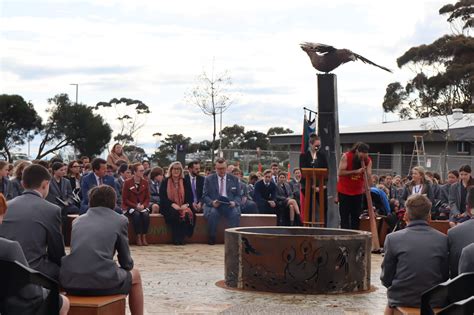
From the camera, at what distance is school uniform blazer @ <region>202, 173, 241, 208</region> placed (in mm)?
18594

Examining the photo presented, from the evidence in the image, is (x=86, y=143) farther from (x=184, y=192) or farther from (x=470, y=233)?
(x=470, y=233)

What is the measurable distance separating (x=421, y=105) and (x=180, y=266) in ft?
150

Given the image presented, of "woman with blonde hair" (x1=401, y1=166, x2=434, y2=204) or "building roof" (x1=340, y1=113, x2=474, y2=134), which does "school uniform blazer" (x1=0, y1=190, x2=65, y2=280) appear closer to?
"woman with blonde hair" (x1=401, y1=166, x2=434, y2=204)

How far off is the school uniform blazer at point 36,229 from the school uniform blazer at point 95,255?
15 cm

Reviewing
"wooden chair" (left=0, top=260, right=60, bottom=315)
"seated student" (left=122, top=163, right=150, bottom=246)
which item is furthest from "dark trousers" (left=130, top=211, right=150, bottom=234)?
"wooden chair" (left=0, top=260, right=60, bottom=315)

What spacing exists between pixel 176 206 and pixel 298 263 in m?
7.08

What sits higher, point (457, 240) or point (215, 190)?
point (215, 190)

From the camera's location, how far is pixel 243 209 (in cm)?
2056

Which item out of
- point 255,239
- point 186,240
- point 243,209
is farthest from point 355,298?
point 243,209

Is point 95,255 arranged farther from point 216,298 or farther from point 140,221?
point 140,221

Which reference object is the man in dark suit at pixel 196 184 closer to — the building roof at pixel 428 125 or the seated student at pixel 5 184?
the seated student at pixel 5 184

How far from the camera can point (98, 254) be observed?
7.91 metres

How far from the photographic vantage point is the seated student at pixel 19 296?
6.25 metres

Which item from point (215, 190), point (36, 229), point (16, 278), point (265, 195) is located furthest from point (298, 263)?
point (265, 195)
